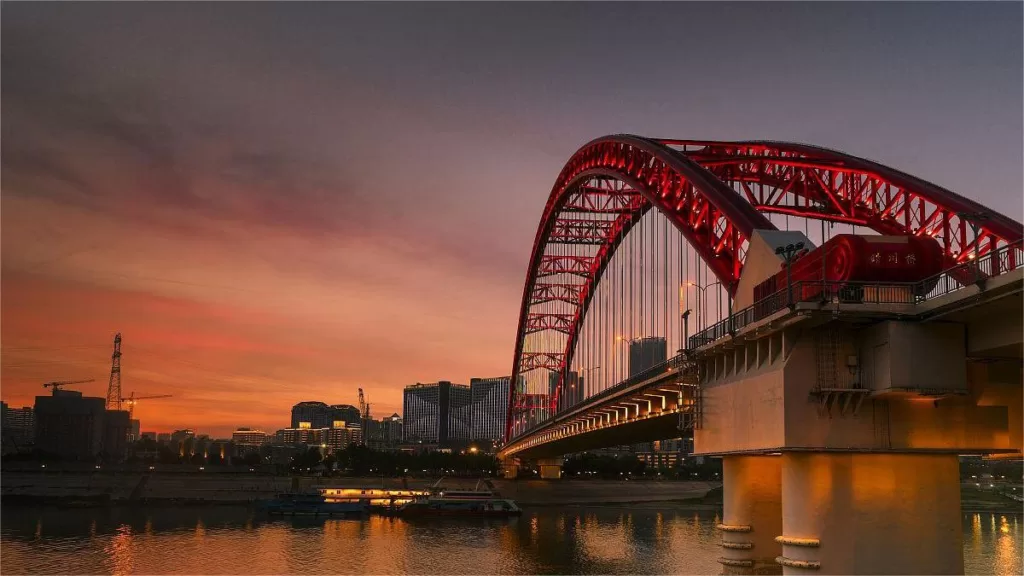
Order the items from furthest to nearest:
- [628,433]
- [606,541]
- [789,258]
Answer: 1. [606,541]
2. [628,433]
3. [789,258]

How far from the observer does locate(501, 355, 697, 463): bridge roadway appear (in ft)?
124

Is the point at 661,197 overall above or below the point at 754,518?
above

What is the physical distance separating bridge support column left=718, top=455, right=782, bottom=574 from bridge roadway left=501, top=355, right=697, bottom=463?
305cm

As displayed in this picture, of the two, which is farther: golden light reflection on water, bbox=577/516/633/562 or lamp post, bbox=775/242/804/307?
golden light reflection on water, bbox=577/516/633/562

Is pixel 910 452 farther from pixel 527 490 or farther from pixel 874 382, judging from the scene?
pixel 527 490

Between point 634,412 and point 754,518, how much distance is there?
71.6 ft

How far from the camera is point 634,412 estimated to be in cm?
5616

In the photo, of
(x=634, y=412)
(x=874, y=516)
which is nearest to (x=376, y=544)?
(x=634, y=412)

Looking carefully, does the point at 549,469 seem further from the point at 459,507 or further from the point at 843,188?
the point at 843,188

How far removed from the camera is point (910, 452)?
25.3m

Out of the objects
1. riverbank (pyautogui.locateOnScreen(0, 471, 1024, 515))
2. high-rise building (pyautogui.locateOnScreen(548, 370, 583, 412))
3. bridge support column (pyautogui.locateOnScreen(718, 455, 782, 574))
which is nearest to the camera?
bridge support column (pyautogui.locateOnScreen(718, 455, 782, 574))

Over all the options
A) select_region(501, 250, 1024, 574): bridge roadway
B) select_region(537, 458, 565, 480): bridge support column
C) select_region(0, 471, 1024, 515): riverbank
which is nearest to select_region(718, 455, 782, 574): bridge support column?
select_region(501, 250, 1024, 574): bridge roadway

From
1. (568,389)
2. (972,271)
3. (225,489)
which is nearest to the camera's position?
(972,271)

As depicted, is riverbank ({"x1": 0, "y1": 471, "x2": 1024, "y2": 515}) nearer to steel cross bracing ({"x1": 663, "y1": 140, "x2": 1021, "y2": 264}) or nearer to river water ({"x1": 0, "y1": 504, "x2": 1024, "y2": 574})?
river water ({"x1": 0, "y1": 504, "x2": 1024, "y2": 574})
